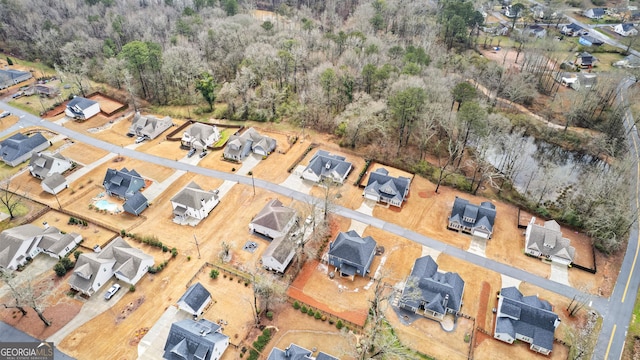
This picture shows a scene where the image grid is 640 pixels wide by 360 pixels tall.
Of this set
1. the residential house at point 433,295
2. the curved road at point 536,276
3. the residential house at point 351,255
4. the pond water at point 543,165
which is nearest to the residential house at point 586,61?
the pond water at point 543,165

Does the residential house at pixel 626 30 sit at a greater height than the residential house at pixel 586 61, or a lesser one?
greater

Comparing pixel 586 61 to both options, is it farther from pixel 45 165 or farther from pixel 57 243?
pixel 45 165

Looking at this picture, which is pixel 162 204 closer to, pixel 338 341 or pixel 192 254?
pixel 192 254

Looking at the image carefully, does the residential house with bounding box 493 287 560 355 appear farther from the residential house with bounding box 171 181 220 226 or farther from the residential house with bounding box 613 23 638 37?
the residential house with bounding box 613 23 638 37

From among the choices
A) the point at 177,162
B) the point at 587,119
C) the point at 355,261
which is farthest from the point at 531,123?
the point at 177,162

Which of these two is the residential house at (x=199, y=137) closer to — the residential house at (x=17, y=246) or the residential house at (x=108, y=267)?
the residential house at (x=108, y=267)

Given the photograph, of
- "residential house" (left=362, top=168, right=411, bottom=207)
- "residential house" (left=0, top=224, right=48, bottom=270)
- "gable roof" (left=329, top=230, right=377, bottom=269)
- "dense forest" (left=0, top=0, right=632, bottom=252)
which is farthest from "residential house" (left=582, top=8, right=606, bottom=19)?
"residential house" (left=0, top=224, right=48, bottom=270)
